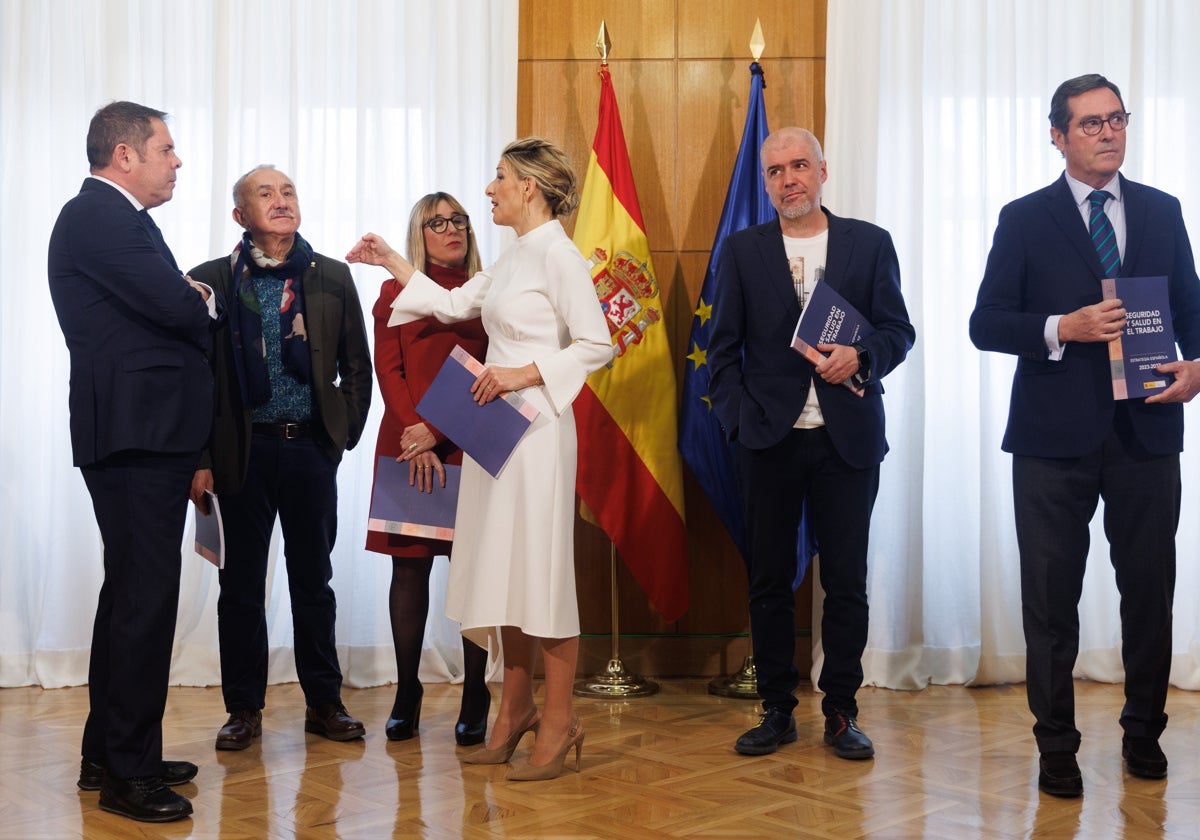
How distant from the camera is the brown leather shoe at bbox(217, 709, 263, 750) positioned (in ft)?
11.9

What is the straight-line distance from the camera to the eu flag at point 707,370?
439cm

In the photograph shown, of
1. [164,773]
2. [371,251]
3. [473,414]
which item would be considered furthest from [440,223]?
[164,773]

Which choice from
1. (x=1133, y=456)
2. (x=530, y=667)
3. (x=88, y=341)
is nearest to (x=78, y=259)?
(x=88, y=341)

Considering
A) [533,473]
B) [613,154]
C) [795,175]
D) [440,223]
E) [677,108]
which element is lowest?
[533,473]

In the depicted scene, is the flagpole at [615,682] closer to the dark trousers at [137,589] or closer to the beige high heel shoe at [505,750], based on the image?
the beige high heel shoe at [505,750]

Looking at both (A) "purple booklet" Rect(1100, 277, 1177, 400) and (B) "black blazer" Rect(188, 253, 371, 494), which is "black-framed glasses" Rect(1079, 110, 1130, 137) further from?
(B) "black blazer" Rect(188, 253, 371, 494)

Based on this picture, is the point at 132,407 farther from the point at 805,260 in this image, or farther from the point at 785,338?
the point at 805,260

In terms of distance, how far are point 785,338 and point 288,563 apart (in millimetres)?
1706

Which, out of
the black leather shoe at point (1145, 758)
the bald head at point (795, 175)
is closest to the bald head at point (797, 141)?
the bald head at point (795, 175)

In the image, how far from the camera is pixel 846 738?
3.51 metres

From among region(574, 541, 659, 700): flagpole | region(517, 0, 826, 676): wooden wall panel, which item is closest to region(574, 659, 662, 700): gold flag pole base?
region(574, 541, 659, 700): flagpole

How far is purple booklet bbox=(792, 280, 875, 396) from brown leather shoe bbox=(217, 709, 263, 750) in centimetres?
203

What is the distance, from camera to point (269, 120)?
188 inches

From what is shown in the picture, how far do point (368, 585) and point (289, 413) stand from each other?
4.23 ft
